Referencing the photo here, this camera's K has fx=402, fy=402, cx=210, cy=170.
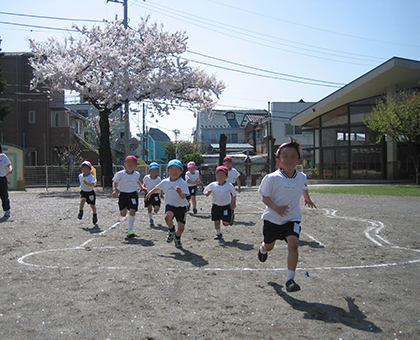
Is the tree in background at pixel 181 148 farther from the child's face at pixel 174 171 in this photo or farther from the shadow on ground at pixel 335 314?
the shadow on ground at pixel 335 314

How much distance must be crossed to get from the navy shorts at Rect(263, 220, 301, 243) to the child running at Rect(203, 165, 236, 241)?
3133 millimetres

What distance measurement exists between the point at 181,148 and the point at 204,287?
51.8 m

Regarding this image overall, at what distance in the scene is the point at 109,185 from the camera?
2636cm

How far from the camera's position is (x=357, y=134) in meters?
33.8

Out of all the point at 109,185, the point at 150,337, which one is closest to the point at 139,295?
the point at 150,337

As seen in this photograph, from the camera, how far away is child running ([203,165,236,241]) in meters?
8.03

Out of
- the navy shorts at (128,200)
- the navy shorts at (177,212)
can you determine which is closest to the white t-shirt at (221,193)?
the navy shorts at (177,212)

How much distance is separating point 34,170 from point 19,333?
26816 millimetres

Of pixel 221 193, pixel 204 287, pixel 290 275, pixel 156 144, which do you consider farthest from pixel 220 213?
pixel 156 144

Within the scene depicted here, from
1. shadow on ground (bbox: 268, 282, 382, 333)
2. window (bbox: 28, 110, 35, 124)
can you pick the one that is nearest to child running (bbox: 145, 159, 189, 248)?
shadow on ground (bbox: 268, 282, 382, 333)

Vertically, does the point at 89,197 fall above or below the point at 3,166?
below

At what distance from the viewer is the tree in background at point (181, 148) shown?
2206 inches

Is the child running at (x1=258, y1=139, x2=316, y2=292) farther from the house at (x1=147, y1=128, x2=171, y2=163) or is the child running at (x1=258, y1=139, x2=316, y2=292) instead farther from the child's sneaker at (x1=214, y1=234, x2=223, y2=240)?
the house at (x1=147, y1=128, x2=171, y2=163)

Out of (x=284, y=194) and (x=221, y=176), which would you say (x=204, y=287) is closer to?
(x=284, y=194)
